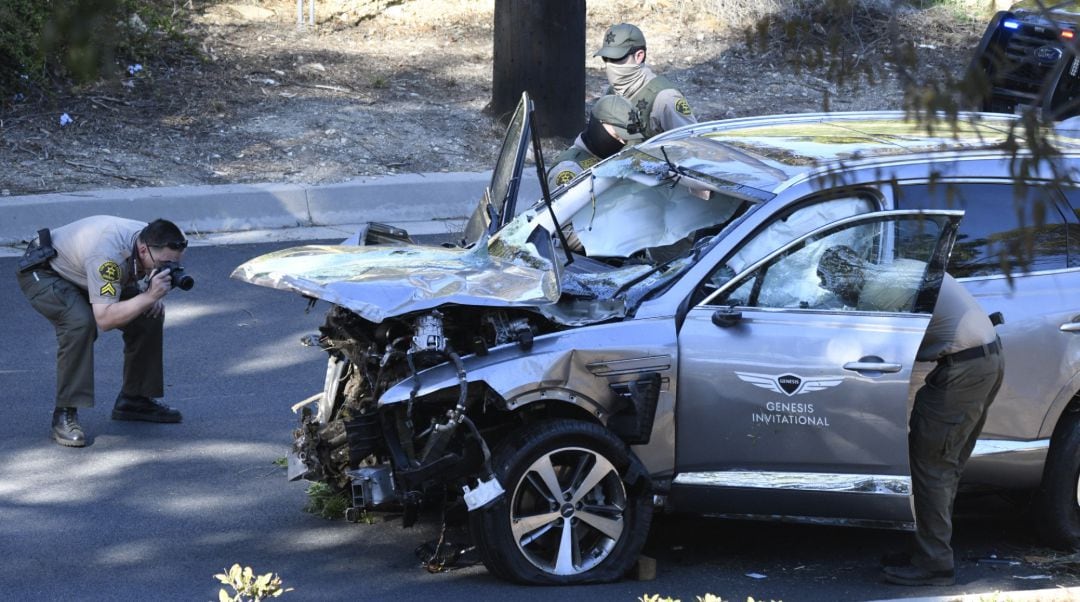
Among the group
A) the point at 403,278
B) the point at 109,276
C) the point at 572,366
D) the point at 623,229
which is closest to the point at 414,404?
the point at 403,278

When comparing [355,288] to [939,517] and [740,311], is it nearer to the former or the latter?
[740,311]

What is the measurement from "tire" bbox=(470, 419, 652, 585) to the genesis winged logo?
571 mm

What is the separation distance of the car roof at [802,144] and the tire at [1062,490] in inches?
48.7

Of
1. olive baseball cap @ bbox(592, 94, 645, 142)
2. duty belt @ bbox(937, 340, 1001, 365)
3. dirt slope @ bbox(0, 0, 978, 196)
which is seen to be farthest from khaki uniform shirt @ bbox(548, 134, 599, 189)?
duty belt @ bbox(937, 340, 1001, 365)

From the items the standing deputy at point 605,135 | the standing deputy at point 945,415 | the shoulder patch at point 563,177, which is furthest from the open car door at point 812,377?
the standing deputy at point 605,135

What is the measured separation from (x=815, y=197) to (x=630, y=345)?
1016mm

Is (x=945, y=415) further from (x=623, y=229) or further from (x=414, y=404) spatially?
(x=414, y=404)

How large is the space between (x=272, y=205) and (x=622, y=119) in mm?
4397

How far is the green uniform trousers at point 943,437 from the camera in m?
5.41

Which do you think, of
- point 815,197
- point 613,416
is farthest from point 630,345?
point 815,197

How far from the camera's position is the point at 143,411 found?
7.53m

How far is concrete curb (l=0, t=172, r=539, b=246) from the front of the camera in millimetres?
10834

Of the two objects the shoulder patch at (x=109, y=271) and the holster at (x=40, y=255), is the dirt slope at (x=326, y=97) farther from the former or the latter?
the shoulder patch at (x=109, y=271)

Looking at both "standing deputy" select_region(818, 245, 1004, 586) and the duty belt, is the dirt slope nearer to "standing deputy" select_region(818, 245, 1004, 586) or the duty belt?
"standing deputy" select_region(818, 245, 1004, 586)
